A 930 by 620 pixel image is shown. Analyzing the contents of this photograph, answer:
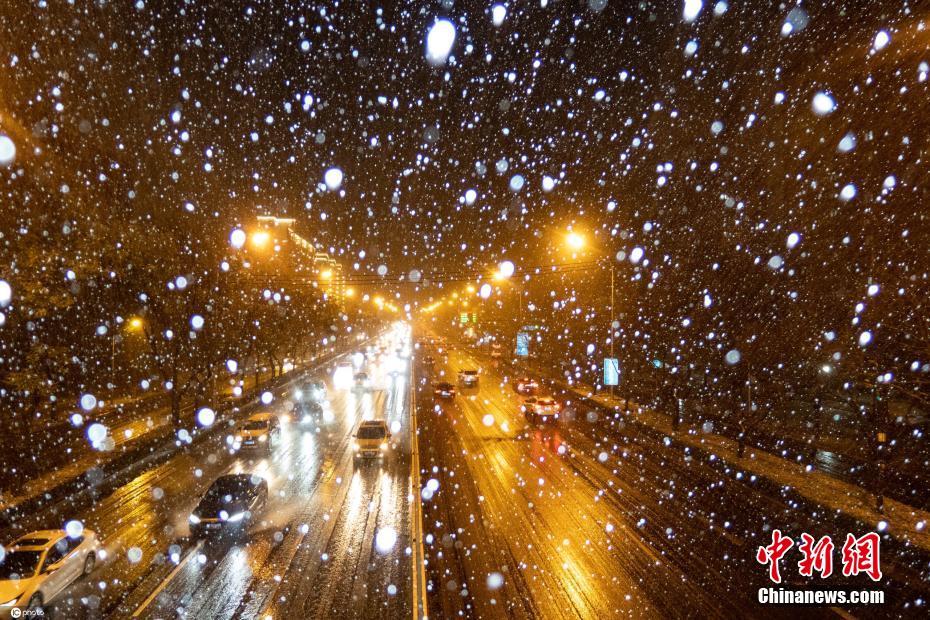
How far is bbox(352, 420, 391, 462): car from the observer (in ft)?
65.7

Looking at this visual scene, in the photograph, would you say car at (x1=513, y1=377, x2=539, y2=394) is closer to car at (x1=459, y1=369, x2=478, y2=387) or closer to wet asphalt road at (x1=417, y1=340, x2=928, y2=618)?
car at (x1=459, y1=369, x2=478, y2=387)

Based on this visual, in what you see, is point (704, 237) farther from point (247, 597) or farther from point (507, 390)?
point (247, 597)

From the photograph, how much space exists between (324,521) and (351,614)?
489cm

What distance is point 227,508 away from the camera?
13.3 m

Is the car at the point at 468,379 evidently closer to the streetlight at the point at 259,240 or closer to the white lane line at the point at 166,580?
the streetlight at the point at 259,240

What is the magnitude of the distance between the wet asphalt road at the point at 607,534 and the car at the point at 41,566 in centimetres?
769

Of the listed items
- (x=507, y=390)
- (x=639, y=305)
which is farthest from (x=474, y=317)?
(x=639, y=305)

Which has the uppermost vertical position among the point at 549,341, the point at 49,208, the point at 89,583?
the point at 49,208

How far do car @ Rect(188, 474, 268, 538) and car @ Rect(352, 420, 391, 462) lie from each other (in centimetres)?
560

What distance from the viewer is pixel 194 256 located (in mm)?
24781

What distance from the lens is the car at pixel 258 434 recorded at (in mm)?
21828

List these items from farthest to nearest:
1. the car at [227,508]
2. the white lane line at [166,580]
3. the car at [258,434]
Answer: the car at [258,434]
the car at [227,508]
the white lane line at [166,580]

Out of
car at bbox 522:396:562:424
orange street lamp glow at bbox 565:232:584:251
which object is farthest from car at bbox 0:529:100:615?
orange street lamp glow at bbox 565:232:584:251

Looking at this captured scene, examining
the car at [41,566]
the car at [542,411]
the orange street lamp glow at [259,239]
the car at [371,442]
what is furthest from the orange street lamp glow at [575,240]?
the orange street lamp glow at [259,239]
